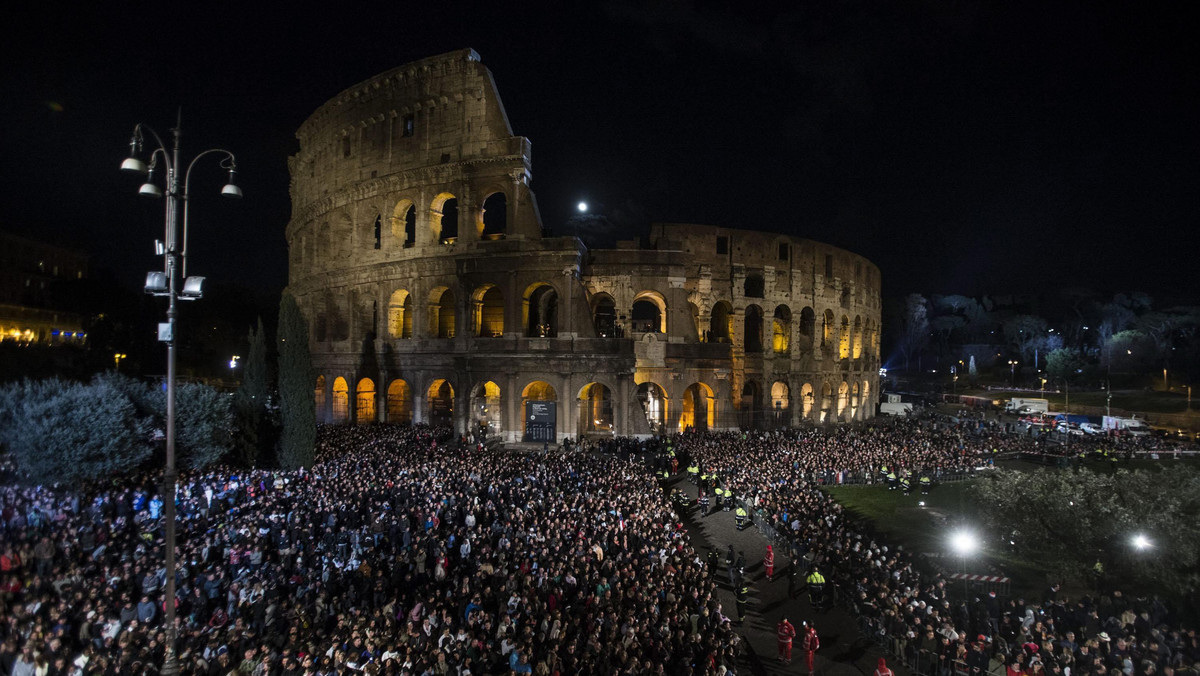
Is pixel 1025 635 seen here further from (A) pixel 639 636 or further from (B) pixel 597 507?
(B) pixel 597 507

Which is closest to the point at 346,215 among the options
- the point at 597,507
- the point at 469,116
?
the point at 469,116

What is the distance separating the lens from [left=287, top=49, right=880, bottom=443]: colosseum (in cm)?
2923

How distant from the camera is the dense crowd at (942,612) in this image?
1016cm

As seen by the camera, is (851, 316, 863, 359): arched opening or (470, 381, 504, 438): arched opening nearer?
(470, 381, 504, 438): arched opening

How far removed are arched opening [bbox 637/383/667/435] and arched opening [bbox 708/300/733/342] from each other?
18.4ft

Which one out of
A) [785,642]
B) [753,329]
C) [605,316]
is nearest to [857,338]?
[753,329]

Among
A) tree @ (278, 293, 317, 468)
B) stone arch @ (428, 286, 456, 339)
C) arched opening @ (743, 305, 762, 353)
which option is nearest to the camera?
tree @ (278, 293, 317, 468)

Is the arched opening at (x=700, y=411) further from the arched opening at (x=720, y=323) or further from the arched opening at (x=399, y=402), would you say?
the arched opening at (x=399, y=402)

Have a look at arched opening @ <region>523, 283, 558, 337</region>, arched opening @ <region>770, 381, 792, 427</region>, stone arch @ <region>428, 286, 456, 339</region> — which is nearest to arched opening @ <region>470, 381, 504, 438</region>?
arched opening @ <region>523, 283, 558, 337</region>

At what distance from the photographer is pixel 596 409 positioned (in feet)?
112

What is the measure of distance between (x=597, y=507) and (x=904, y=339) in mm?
90412

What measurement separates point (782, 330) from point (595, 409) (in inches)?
615

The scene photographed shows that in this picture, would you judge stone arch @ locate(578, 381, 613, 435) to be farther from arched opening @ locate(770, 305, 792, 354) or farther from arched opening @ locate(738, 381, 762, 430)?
arched opening @ locate(770, 305, 792, 354)

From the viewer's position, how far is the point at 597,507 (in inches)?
609
